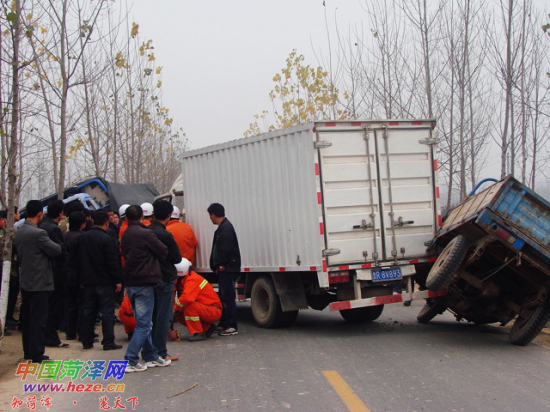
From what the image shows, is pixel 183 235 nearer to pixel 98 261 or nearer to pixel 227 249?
pixel 227 249

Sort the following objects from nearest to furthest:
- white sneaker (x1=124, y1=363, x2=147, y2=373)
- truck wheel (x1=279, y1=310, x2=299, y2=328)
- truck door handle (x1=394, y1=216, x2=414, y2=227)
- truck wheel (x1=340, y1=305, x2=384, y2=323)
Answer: white sneaker (x1=124, y1=363, x2=147, y2=373)
truck door handle (x1=394, y1=216, x2=414, y2=227)
truck wheel (x1=279, y1=310, x2=299, y2=328)
truck wheel (x1=340, y1=305, x2=384, y2=323)

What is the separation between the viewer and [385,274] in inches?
358

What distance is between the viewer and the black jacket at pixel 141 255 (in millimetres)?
7000

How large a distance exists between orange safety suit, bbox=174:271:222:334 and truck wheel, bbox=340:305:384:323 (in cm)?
251

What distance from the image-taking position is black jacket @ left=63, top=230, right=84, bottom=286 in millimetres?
8586

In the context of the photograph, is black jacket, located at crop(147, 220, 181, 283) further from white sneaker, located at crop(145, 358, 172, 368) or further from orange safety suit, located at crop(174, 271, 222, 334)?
orange safety suit, located at crop(174, 271, 222, 334)

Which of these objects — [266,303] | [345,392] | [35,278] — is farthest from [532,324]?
[35,278]

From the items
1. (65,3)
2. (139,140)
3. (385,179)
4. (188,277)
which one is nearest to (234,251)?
(188,277)

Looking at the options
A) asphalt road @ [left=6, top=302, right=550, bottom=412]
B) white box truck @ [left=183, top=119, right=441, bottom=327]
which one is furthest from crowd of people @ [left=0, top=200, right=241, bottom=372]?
white box truck @ [left=183, top=119, right=441, bottom=327]

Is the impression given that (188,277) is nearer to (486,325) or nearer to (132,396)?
(132,396)

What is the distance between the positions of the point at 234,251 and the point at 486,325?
4328 millimetres

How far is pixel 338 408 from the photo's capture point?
532 centimetres

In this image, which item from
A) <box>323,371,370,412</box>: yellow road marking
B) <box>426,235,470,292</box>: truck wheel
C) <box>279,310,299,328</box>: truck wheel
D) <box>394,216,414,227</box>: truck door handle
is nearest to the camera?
<box>323,371,370,412</box>: yellow road marking

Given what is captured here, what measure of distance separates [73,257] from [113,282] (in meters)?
0.72
